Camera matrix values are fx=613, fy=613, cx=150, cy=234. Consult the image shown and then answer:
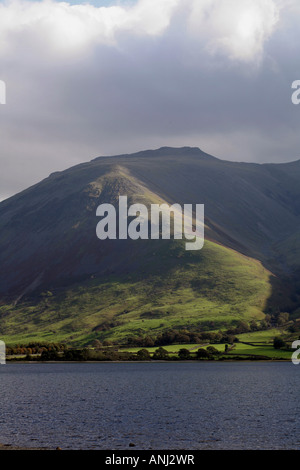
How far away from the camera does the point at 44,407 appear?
100375 millimetres

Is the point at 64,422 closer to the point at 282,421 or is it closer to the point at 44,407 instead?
the point at 44,407

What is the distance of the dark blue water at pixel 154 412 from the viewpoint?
68.1 m

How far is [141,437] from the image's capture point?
70.0 meters

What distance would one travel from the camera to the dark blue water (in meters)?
68.1

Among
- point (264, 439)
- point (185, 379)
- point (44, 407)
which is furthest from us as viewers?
point (185, 379)

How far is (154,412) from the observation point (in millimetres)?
92812

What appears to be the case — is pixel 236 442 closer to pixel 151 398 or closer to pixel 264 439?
pixel 264 439

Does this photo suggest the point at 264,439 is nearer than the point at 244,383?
Yes
